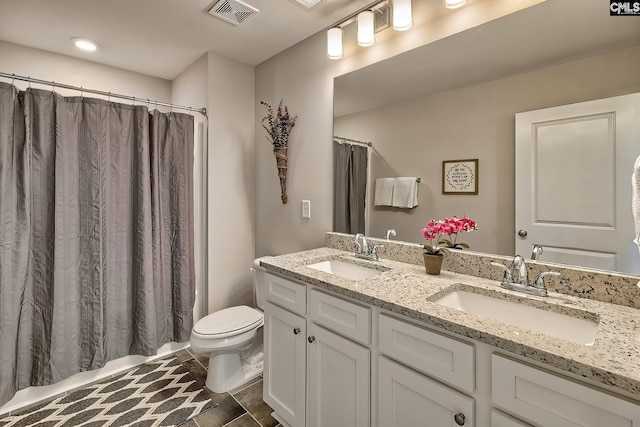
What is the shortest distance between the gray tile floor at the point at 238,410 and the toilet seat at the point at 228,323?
390 millimetres

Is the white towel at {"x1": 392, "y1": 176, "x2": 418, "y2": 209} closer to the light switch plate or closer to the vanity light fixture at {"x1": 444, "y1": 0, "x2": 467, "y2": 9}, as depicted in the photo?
the light switch plate

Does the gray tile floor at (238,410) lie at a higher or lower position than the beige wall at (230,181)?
lower

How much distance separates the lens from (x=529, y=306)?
41.2 inches

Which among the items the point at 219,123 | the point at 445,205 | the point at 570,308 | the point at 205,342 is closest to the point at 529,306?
the point at 570,308

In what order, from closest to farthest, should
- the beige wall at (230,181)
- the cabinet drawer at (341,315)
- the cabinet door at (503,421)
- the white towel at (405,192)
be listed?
the cabinet door at (503,421)
the cabinet drawer at (341,315)
the white towel at (405,192)
the beige wall at (230,181)

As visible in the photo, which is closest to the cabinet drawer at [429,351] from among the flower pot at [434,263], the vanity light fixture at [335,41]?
the flower pot at [434,263]

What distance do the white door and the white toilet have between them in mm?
1494

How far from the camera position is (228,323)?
6.34 ft

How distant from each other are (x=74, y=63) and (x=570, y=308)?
3.54 metres

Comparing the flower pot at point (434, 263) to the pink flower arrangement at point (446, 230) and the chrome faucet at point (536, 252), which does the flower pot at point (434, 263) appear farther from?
the chrome faucet at point (536, 252)

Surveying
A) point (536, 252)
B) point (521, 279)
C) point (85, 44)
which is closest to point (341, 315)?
point (521, 279)

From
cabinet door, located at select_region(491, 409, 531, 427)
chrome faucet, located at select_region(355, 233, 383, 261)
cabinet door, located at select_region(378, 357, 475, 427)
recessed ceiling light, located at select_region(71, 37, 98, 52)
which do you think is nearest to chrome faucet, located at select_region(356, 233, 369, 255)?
chrome faucet, located at select_region(355, 233, 383, 261)

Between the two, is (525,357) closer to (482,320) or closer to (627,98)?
(482,320)

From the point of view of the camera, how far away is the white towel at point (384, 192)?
1.67 meters
